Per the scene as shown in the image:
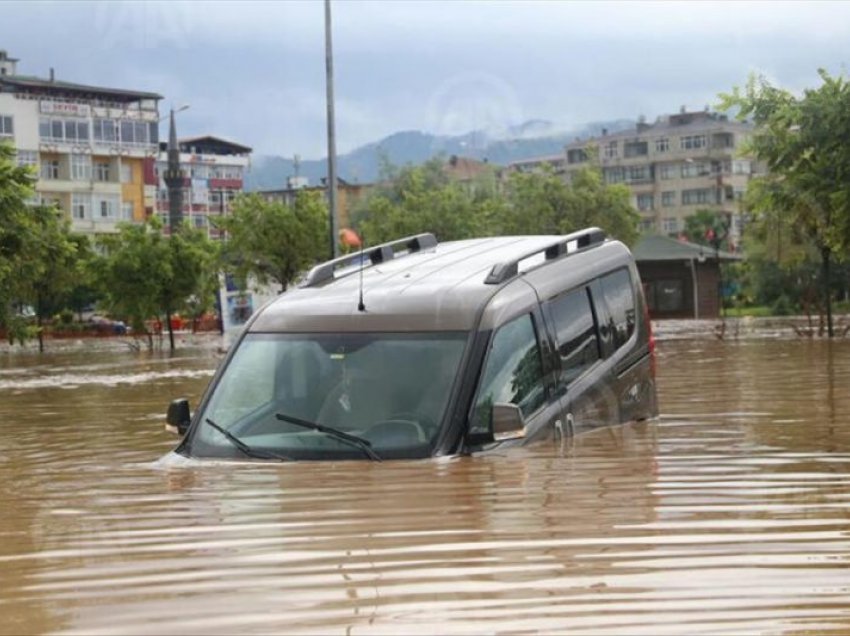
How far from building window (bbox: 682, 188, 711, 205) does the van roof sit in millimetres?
154074

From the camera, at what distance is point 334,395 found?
9.47 meters

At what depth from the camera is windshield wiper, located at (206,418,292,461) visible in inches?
362

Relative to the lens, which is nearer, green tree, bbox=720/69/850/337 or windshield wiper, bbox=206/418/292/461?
windshield wiper, bbox=206/418/292/461

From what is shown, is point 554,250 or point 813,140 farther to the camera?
point 813,140

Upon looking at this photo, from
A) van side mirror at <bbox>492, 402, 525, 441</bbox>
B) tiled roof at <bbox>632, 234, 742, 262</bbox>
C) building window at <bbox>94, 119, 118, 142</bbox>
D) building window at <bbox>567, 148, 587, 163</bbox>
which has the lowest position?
van side mirror at <bbox>492, 402, 525, 441</bbox>

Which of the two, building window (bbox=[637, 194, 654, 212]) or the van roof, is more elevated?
building window (bbox=[637, 194, 654, 212])

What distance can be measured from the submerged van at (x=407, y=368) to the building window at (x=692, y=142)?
505 feet

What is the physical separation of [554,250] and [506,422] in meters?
2.43

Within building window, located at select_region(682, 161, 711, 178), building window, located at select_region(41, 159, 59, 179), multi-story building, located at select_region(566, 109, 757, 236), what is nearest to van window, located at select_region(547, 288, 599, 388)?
building window, located at select_region(41, 159, 59, 179)

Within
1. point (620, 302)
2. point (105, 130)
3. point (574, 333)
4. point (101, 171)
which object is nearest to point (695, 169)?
point (105, 130)

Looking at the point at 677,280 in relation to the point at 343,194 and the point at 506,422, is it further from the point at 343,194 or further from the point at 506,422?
the point at 506,422

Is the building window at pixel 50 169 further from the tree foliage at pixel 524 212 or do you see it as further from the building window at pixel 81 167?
the tree foliage at pixel 524 212

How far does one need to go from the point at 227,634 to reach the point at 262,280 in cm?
5709

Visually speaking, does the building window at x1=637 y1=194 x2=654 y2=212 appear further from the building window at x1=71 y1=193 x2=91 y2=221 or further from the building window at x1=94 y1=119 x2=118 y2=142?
the building window at x1=71 y1=193 x2=91 y2=221
